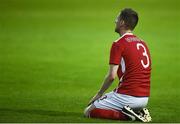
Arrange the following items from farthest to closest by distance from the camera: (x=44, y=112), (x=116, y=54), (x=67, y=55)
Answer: (x=67, y=55)
(x=44, y=112)
(x=116, y=54)

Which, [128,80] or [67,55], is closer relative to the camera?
[128,80]

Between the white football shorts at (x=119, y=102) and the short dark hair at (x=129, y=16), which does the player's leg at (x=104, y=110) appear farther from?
the short dark hair at (x=129, y=16)

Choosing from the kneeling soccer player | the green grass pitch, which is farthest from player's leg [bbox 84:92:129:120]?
the green grass pitch

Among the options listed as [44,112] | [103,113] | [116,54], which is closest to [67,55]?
[44,112]

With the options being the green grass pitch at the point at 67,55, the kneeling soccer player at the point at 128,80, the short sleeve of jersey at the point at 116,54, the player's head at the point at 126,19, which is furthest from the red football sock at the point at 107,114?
the player's head at the point at 126,19

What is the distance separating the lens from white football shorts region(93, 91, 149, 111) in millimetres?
9797

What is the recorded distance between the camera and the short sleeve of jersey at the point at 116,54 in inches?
380

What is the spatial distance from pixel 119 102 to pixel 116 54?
24.3 inches

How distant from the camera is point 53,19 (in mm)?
26578

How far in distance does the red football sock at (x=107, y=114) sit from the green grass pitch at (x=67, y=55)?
183 mm

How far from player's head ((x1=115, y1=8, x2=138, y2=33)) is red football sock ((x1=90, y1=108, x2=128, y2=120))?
3.38 ft

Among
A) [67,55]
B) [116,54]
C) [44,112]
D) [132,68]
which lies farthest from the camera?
[67,55]

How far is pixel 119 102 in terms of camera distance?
9828mm

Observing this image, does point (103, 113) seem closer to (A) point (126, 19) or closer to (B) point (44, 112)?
(B) point (44, 112)
